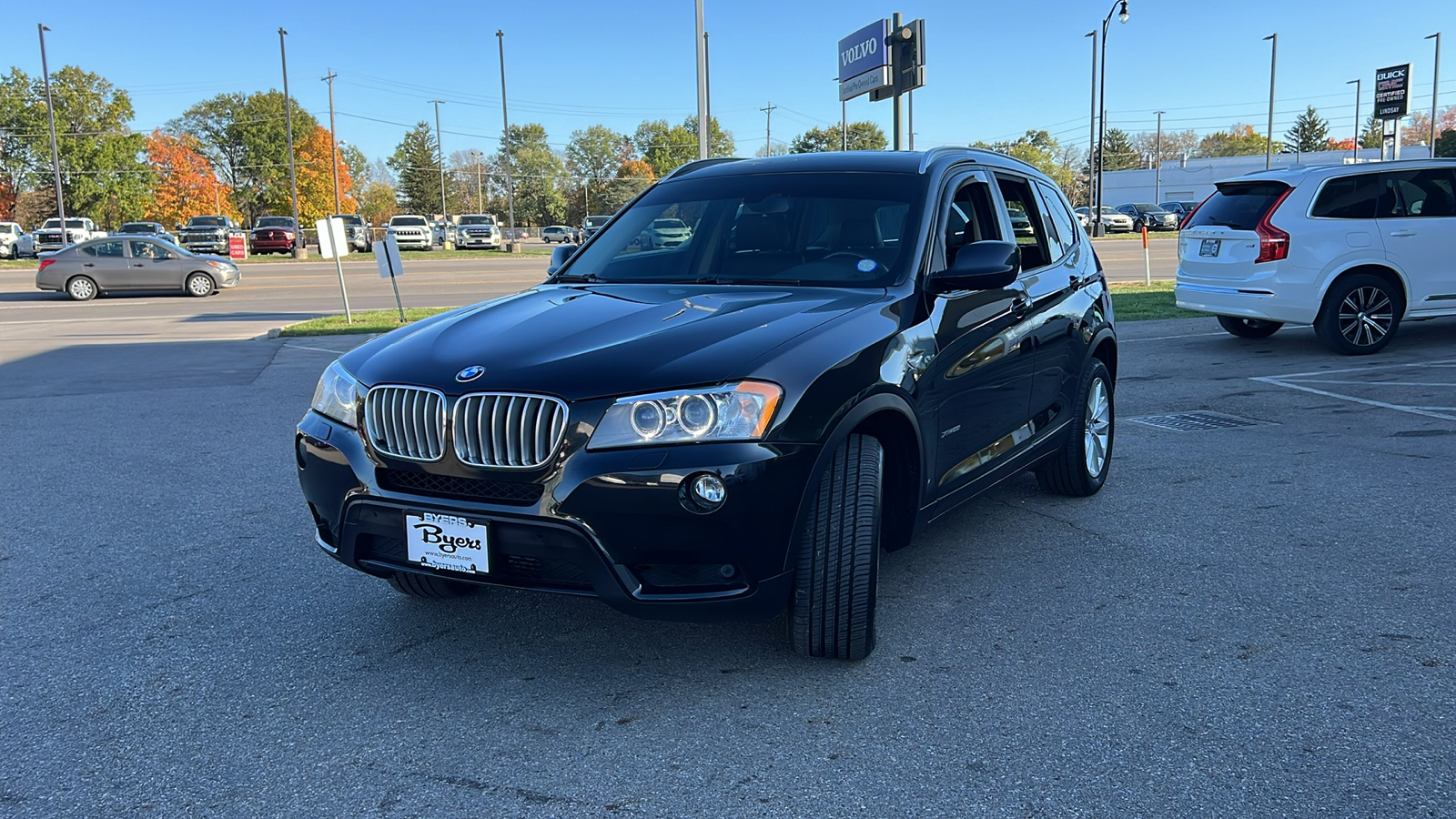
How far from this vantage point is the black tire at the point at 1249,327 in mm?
12422

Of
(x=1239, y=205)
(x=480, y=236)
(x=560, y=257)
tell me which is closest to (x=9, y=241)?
(x=480, y=236)

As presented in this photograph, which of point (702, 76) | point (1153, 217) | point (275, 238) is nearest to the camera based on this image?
point (702, 76)

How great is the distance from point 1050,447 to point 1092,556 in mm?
658

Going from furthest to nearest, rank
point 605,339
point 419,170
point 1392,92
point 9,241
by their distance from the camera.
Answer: point 419,170 < point 9,241 < point 1392,92 < point 605,339

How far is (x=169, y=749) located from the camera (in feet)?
10.1

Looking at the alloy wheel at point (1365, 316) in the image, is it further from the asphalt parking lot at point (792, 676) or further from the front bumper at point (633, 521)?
the front bumper at point (633, 521)

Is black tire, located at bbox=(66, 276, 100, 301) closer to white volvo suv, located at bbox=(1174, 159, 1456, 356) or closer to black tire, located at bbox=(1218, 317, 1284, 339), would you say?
black tire, located at bbox=(1218, 317, 1284, 339)

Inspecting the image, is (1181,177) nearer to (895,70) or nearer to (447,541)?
(895,70)

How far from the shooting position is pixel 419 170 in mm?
114312

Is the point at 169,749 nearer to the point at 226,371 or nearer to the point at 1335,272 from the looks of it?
the point at 226,371

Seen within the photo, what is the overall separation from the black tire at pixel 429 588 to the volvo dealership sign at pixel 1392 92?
3633cm

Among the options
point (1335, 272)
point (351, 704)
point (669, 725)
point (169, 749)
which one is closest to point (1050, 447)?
point (669, 725)

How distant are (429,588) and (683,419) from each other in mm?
1563

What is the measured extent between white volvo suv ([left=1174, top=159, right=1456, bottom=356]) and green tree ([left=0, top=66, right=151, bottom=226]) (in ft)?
239
